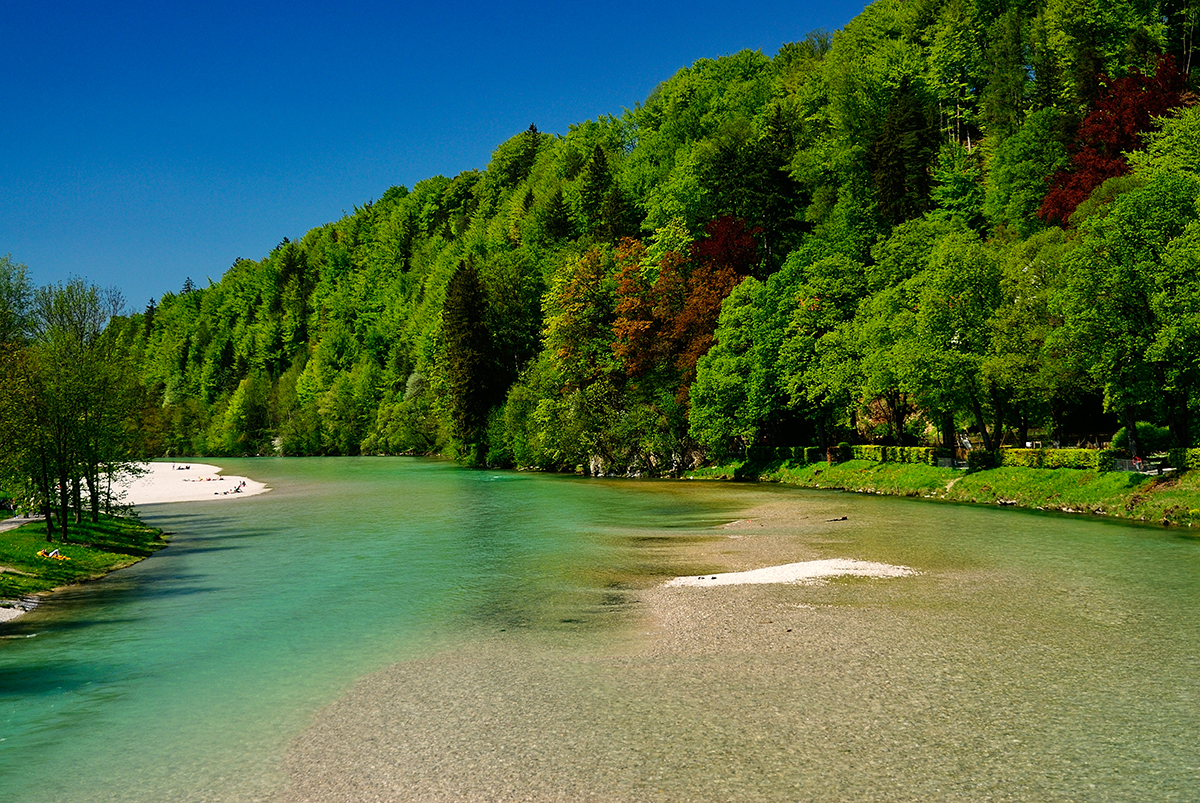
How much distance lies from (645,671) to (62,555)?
23.6m

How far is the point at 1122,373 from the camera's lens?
3428cm

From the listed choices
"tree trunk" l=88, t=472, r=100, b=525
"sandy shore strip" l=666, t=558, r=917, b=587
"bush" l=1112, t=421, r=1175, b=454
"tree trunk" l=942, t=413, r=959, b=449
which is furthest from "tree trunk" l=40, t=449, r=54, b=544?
"bush" l=1112, t=421, r=1175, b=454

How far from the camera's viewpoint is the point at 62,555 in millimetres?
27078

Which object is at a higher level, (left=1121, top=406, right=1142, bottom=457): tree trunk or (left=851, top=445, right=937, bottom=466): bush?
(left=1121, top=406, right=1142, bottom=457): tree trunk

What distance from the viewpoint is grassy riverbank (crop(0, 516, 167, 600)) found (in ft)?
77.2

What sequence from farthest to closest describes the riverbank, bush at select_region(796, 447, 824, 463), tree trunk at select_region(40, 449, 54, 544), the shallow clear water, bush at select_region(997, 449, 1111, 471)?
1. bush at select_region(796, 447, 824, 463)
2. bush at select_region(997, 449, 1111, 471)
3. tree trunk at select_region(40, 449, 54, 544)
4. the riverbank
5. the shallow clear water


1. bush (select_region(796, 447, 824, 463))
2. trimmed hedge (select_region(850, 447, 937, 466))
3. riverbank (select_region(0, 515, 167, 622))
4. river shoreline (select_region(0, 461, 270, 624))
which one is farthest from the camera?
bush (select_region(796, 447, 824, 463))

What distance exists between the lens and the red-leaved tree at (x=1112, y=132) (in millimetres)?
59594

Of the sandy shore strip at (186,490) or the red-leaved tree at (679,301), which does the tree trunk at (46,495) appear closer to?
the sandy shore strip at (186,490)

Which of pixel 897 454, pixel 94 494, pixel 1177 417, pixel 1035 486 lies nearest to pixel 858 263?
pixel 897 454

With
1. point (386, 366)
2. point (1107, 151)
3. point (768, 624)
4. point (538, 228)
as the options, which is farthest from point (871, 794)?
point (386, 366)

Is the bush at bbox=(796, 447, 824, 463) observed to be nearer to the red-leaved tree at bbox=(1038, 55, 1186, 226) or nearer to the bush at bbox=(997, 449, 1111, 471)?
the bush at bbox=(997, 449, 1111, 471)

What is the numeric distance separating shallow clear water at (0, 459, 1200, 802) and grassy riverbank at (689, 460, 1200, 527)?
12.2 feet

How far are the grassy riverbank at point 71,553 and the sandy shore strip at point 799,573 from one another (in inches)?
766
